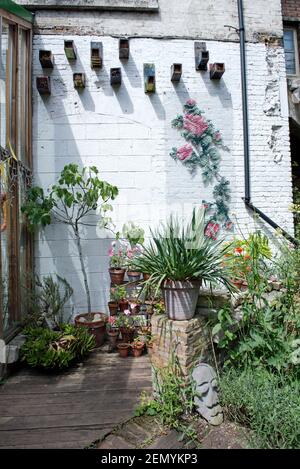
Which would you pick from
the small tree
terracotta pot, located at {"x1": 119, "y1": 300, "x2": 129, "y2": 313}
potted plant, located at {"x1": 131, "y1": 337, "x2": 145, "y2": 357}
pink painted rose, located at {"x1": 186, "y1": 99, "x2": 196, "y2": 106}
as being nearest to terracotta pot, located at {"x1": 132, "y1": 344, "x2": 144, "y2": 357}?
potted plant, located at {"x1": 131, "y1": 337, "x2": 145, "y2": 357}

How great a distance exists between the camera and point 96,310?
13.3 ft

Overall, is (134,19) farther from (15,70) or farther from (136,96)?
(15,70)

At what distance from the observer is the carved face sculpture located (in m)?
2.28

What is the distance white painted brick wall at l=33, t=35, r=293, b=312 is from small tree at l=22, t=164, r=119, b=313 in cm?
17

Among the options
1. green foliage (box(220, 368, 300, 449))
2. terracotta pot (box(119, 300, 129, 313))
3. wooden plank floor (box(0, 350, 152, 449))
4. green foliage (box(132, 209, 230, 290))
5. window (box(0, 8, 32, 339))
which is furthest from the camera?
terracotta pot (box(119, 300, 129, 313))

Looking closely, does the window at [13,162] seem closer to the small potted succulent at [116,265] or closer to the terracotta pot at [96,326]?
the terracotta pot at [96,326]

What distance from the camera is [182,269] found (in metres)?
2.51

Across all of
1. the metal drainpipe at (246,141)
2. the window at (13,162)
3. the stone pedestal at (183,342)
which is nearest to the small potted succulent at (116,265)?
the window at (13,162)

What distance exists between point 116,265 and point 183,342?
1.71 m

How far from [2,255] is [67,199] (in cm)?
90

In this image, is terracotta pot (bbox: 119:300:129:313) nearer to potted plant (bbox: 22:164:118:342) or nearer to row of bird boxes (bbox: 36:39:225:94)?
potted plant (bbox: 22:164:118:342)
